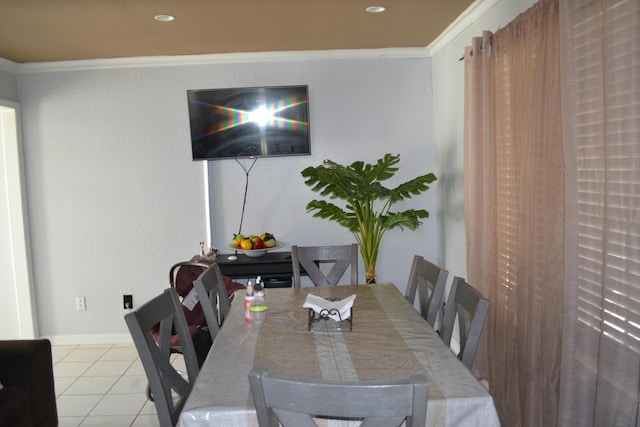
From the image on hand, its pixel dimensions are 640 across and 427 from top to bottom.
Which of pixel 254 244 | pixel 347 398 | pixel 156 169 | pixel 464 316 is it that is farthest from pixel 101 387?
pixel 347 398

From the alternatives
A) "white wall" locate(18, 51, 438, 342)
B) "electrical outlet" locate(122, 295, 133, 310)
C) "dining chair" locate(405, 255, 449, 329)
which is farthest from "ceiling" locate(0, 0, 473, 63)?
"electrical outlet" locate(122, 295, 133, 310)

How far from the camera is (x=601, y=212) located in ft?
6.29

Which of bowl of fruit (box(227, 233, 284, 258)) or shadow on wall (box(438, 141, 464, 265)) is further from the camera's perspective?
bowl of fruit (box(227, 233, 284, 258))

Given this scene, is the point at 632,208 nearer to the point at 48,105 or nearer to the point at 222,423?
the point at 222,423

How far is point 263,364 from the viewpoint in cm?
179

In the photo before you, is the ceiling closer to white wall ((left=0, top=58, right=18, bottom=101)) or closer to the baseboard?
white wall ((left=0, top=58, right=18, bottom=101))

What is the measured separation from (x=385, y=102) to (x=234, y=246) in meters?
1.79

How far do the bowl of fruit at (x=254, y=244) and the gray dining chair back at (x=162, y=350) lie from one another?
185 centimetres

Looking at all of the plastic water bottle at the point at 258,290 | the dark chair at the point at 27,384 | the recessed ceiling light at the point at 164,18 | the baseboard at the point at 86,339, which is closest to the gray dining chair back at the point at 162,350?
the plastic water bottle at the point at 258,290

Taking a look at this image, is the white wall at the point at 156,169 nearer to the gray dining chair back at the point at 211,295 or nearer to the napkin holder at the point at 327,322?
the gray dining chair back at the point at 211,295

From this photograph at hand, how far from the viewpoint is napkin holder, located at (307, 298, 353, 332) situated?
2135mm

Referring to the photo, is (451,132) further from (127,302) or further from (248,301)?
(127,302)

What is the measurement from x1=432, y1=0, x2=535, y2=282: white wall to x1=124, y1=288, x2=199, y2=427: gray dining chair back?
2331mm

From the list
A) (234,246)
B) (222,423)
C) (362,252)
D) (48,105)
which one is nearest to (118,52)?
(48,105)
